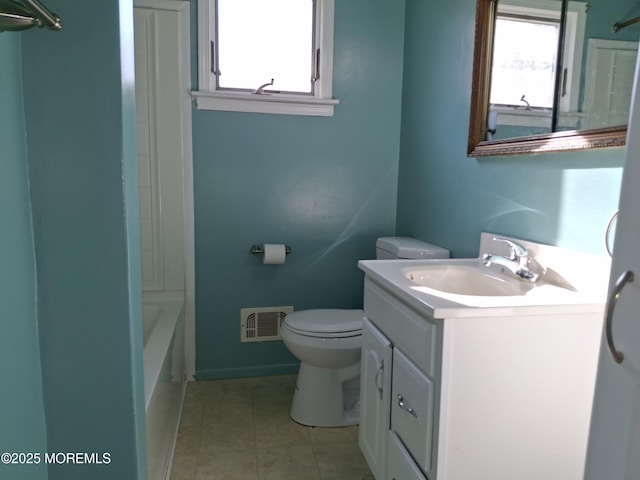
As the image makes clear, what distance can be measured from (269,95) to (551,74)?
138cm

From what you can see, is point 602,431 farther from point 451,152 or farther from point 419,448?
point 451,152

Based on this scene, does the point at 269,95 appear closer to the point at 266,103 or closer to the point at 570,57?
the point at 266,103

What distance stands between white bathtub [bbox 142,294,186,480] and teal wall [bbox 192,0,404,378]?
214 millimetres

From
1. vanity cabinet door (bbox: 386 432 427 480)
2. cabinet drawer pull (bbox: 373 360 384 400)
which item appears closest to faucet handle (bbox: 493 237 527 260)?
cabinet drawer pull (bbox: 373 360 384 400)

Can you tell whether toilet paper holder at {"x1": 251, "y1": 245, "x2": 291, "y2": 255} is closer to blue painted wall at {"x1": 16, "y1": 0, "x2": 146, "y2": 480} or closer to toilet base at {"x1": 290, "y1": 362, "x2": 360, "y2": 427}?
toilet base at {"x1": 290, "y1": 362, "x2": 360, "y2": 427}

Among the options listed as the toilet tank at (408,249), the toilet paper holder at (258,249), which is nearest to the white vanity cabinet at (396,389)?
the toilet tank at (408,249)

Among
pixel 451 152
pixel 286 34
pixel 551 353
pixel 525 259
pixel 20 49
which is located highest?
pixel 286 34

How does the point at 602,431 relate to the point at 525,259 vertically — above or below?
below

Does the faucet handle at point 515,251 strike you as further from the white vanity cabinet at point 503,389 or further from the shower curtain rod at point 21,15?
the shower curtain rod at point 21,15

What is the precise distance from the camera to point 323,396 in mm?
2043

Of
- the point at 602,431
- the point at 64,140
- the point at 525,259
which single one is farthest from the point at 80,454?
the point at 525,259

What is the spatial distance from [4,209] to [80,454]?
0.59 meters

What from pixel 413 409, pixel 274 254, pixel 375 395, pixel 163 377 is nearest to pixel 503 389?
pixel 413 409

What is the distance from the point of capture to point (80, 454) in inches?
41.3
